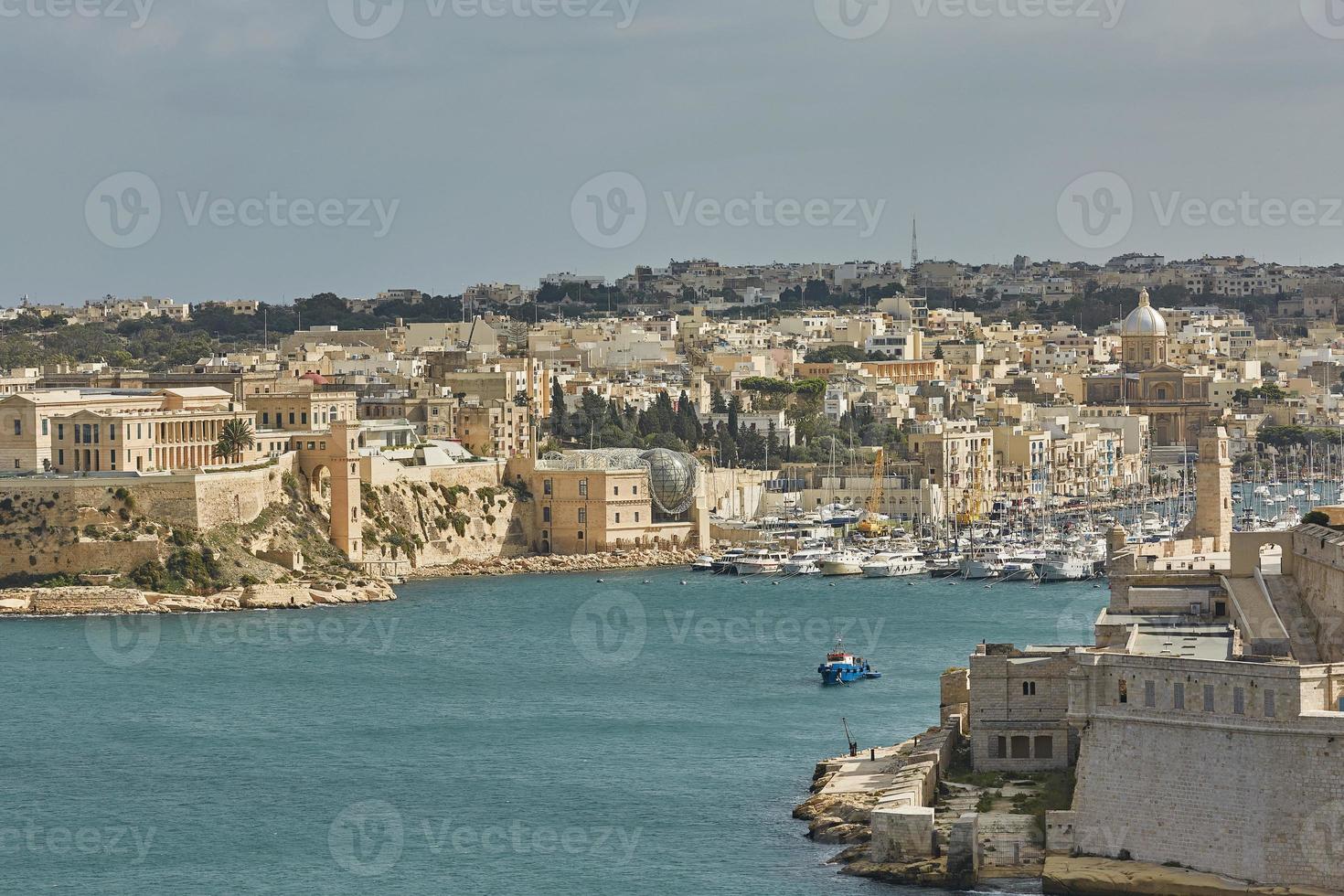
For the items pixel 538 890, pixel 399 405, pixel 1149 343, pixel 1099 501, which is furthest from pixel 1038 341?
pixel 538 890

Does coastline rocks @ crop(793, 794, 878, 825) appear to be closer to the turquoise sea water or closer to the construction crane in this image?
the turquoise sea water

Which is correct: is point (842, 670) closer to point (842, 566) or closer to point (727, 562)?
point (842, 566)

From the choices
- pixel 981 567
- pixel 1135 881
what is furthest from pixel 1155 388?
pixel 1135 881

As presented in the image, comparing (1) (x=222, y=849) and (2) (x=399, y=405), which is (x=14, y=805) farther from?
(2) (x=399, y=405)

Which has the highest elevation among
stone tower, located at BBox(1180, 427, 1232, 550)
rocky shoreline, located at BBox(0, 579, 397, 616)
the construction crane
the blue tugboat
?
stone tower, located at BBox(1180, 427, 1232, 550)

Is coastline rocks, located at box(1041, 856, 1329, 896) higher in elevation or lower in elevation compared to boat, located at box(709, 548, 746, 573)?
lower

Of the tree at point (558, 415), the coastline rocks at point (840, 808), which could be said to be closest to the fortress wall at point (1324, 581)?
the coastline rocks at point (840, 808)

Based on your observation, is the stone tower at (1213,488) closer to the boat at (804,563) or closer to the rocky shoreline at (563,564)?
the boat at (804,563)

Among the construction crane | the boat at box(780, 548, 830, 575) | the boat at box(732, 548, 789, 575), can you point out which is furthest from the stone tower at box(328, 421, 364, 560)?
the construction crane
